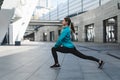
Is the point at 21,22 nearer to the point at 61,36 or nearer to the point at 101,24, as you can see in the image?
the point at 101,24

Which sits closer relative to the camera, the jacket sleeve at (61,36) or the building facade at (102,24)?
the jacket sleeve at (61,36)

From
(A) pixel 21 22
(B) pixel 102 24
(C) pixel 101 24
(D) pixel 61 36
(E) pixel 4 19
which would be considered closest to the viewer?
(D) pixel 61 36

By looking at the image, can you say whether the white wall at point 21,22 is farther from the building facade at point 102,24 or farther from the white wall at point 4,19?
the building facade at point 102,24

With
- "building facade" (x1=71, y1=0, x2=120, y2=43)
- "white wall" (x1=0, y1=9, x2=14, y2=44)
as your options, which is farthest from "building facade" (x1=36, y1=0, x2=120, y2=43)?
"white wall" (x1=0, y1=9, x2=14, y2=44)

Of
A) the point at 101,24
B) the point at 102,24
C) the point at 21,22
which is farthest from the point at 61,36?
the point at 101,24

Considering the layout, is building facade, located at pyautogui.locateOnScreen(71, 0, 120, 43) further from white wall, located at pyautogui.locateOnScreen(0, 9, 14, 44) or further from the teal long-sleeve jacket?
the teal long-sleeve jacket

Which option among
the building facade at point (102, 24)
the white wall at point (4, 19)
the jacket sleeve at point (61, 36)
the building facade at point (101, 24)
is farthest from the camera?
the building facade at point (101, 24)

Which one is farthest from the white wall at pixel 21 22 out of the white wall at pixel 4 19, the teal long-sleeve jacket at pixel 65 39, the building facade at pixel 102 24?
the teal long-sleeve jacket at pixel 65 39

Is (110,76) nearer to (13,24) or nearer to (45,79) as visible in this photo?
(45,79)

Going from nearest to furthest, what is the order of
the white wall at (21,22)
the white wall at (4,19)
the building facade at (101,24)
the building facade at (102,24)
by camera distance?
1. the white wall at (4,19)
2. the white wall at (21,22)
3. the building facade at (102,24)
4. the building facade at (101,24)

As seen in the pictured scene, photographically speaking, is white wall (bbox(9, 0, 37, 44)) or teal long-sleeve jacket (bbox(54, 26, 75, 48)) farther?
white wall (bbox(9, 0, 37, 44))

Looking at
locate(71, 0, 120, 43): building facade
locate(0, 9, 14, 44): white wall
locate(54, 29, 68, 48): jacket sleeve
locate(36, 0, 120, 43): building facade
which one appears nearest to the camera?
locate(54, 29, 68, 48): jacket sleeve

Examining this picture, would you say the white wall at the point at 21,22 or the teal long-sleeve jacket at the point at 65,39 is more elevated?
the white wall at the point at 21,22

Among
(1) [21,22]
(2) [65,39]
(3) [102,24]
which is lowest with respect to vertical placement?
(2) [65,39]
